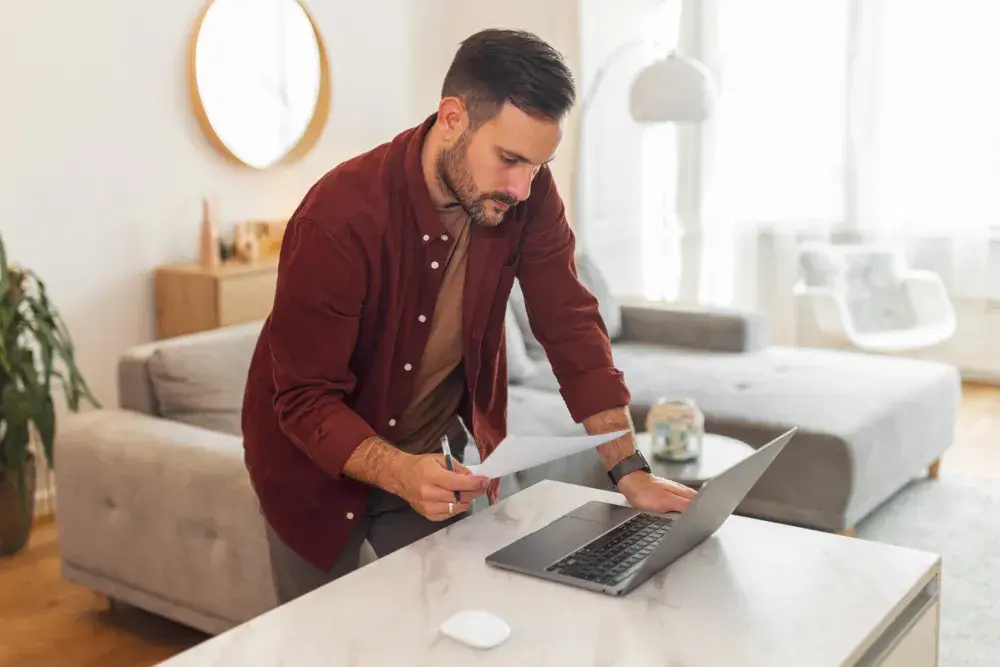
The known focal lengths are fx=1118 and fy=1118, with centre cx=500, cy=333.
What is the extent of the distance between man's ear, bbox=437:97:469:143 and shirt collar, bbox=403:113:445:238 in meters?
0.10

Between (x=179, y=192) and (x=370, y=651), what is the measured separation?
3.25 meters

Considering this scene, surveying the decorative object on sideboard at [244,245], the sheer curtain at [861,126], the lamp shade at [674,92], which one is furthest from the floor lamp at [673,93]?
the decorative object on sideboard at [244,245]

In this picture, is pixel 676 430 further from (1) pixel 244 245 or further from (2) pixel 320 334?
(1) pixel 244 245

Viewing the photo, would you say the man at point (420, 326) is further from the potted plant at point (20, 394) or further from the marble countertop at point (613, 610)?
the potted plant at point (20, 394)

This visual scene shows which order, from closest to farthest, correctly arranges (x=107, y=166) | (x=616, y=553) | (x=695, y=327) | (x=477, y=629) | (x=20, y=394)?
1. (x=477, y=629)
2. (x=616, y=553)
3. (x=20, y=394)
4. (x=107, y=166)
5. (x=695, y=327)

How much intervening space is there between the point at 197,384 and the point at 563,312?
57.9 inches

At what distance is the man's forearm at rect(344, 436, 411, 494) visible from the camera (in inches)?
58.2

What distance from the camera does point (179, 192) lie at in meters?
4.11

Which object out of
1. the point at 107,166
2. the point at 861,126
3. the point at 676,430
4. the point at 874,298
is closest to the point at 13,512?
the point at 107,166

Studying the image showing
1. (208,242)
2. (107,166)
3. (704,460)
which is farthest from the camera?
(208,242)

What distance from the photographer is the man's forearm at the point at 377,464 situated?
58.2 inches

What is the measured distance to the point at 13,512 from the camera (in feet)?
10.9

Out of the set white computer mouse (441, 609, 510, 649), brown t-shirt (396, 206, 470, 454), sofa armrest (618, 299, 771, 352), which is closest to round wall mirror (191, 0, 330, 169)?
sofa armrest (618, 299, 771, 352)

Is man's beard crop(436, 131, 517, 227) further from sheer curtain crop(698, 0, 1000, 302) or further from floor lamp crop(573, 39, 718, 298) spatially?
sheer curtain crop(698, 0, 1000, 302)
